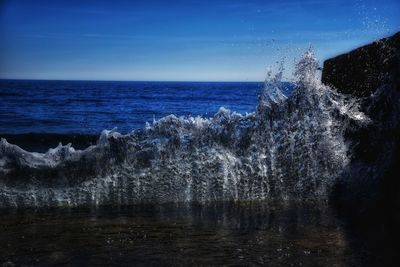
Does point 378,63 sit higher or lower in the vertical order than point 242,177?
higher

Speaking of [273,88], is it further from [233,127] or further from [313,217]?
[313,217]

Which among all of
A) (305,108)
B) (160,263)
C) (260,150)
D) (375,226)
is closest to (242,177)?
(260,150)

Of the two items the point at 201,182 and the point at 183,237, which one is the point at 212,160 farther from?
the point at 183,237

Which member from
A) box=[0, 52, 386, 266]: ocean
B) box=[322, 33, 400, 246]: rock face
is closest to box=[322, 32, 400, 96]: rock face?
box=[322, 33, 400, 246]: rock face

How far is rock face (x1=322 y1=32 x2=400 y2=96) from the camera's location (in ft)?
16.5

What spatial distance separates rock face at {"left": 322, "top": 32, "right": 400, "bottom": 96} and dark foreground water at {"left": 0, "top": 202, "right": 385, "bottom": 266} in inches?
69.8

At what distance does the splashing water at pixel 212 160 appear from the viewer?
5965mm

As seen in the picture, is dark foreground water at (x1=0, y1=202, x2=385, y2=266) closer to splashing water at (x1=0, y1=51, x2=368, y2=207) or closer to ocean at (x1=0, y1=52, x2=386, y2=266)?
ocean at (x1=0, y1=52, x2=386, y2=266)

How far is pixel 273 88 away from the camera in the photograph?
6.74 m

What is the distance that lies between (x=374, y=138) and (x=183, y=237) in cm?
279

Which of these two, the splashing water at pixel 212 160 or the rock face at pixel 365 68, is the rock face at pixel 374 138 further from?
the splashing water at pixel 212 160

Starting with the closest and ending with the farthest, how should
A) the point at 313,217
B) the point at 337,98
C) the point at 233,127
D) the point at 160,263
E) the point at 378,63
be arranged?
the point at 160,263, the point at 313,217, the point at 378,63, the point at 337,98, the point at 233,127

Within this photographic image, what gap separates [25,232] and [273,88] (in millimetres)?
4192

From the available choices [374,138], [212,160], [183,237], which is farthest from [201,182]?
[374,138]
